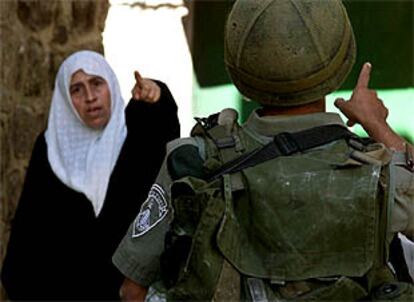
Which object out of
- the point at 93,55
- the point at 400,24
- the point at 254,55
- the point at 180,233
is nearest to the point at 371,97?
the point at 254,55

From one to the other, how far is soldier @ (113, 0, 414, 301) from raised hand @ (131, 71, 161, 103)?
1.95 metres

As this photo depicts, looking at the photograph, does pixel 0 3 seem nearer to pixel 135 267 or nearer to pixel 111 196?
pixel 111 196

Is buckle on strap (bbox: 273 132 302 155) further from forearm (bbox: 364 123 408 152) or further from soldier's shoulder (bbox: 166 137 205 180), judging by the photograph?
forearm (bbox: 364 123 408 152)

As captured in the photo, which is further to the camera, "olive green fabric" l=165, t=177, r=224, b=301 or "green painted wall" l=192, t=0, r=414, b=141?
"green painted wall" l=192, t=0, r=414, b=141

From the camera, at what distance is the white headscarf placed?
4289 millimetres

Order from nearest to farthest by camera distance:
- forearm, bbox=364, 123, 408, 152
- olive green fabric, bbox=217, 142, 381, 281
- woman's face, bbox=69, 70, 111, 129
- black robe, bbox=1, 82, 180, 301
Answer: olive green fabric, bbox=217, 142, 381, 281, forearm, bbox=364, 123, 408, 152, black robe, bbox=1, 82, 180, 301, woman's face, bbox=69, 70, 111, 129

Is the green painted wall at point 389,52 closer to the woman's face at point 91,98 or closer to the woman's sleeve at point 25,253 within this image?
the woman's face at point 91,98

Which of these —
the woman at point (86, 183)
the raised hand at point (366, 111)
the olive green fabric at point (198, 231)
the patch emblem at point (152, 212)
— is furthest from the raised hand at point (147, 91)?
the olive green fabric at point (198, 231)

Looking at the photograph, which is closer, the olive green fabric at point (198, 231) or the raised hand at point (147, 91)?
the olive green fabric at point (198, 231)

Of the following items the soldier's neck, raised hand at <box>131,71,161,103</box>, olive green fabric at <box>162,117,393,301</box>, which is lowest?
raised hand at <box>131,71,161,103</box>

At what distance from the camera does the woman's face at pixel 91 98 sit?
14.4 ft

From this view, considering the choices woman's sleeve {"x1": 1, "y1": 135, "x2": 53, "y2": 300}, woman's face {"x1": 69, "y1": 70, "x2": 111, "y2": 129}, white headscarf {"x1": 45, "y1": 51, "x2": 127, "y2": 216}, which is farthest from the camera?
woman's face {"x1": 69, "y1": 70, "x2": 111, "y2": 129}

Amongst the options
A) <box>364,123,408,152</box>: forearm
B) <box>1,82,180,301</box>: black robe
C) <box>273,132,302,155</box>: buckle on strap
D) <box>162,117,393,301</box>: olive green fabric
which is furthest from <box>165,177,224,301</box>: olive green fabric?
<box>1,82,180,301</box>: black robe

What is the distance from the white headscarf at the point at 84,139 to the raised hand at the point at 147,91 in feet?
0.55
